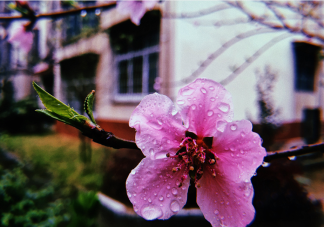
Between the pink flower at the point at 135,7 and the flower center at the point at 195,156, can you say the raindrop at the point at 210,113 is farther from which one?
the pink flower at the point at 135,7

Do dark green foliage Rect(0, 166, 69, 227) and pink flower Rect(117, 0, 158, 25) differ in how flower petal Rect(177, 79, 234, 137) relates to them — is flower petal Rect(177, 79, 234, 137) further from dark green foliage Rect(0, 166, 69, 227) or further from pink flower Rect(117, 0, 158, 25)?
dark green foliage Rect(0, 166, 69, 227)

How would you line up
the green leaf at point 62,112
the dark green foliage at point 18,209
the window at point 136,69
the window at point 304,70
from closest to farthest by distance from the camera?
the green leaf at point 62,112 → the dark green foliage at point 18,209 → the window at point 136,69 → the window at point 304,70

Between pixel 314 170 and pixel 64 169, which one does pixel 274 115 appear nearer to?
pixel 314 170

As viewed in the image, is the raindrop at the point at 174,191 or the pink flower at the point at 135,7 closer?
the raindrop at the point at 174,191

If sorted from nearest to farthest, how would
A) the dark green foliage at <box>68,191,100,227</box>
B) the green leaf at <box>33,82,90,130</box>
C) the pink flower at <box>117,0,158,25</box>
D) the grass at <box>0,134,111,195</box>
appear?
the green leaf at <box>33,82,90,130</box>
the pink flower at <box>117,0,158,25</box>
the dark green foliage at <box>68,191,100,227</box>
the grass at <box>0,134,111,195</box>

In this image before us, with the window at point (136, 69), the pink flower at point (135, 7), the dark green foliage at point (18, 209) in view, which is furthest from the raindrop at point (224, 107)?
the window at point (136, 69)

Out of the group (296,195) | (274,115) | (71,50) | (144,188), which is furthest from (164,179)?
(71,50)

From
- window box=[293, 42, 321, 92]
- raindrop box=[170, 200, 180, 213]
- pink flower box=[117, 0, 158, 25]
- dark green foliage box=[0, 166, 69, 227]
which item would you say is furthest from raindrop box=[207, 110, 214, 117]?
window box=[293, 42, 321, 92]
